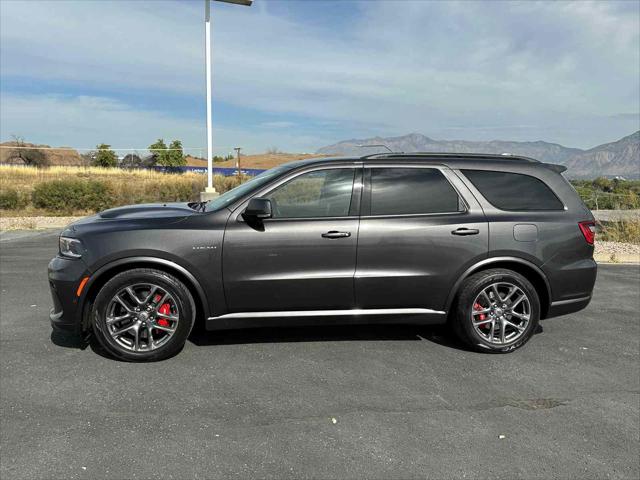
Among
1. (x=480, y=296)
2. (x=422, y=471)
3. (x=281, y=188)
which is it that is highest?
(x=281, y=188)

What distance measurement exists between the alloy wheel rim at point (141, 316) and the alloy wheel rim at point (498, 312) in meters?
2.72

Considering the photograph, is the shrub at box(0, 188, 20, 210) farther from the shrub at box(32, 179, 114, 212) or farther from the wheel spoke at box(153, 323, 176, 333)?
the wheel spoke at box(153, 323, 176, 333)

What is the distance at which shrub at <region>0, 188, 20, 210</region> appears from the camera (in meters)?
15.9

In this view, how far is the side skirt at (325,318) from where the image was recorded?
4.10 metres

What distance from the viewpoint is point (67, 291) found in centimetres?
392

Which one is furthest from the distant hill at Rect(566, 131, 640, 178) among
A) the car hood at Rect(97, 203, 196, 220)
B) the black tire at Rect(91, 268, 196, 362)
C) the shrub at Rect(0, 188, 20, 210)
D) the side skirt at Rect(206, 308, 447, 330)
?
the black tire at Rect(91, 268, 196, 362)

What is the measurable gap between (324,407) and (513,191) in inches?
108

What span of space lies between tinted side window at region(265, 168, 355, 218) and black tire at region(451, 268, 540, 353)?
135 centimetres

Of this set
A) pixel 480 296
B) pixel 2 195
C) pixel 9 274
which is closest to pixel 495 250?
pixel 480 296

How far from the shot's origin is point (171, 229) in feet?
13.1

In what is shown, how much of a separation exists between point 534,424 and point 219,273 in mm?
2644

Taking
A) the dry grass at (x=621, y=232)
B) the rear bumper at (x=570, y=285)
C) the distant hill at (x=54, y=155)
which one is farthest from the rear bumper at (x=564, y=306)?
the distant hill at (x=54, y=155)

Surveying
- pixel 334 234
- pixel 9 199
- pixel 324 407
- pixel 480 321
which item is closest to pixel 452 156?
pixel 334 234

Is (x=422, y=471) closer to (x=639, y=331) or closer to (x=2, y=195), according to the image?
(x=639, y=331)
